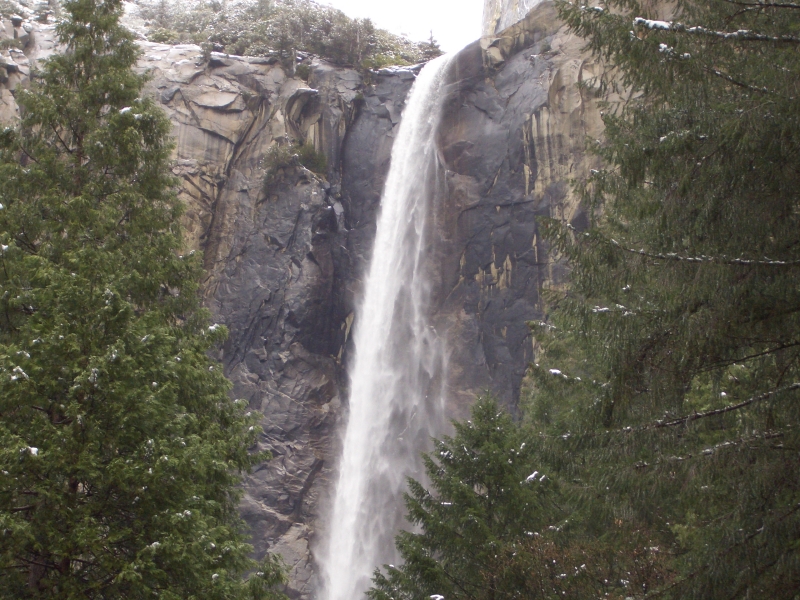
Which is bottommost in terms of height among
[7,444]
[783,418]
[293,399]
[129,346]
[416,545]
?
[293,399]

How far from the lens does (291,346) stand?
26703mm

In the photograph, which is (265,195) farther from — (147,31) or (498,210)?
(147,31)

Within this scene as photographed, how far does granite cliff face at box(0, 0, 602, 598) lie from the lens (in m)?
24.8

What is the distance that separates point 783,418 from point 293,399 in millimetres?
21203

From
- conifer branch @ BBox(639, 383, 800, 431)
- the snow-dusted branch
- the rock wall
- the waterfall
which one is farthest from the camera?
the rock wall

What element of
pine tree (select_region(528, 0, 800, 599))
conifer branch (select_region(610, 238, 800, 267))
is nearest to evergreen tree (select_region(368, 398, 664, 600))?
pine tree (select_region(528, 0, 800, 599))

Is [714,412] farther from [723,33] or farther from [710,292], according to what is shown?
[723,33]

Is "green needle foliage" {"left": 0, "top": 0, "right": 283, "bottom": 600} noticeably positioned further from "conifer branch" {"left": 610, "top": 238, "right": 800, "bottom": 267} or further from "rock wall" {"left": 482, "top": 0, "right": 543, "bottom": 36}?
"rock wall" {"left": 482, "top": 0, "right": 543, "bottom": 36}

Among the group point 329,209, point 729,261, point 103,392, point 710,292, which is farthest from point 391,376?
point 729,261

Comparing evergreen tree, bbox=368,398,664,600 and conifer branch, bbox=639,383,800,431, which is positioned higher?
conifer branch, bbox=639,383,800,431

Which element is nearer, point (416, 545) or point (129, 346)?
point (129, 346)

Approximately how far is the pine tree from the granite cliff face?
56.5 ft

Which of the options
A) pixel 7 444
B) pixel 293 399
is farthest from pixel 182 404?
pixel 293 399

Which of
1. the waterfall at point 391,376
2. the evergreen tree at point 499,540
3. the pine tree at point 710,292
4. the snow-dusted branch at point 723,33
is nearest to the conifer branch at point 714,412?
the pine tree at point 710,292
